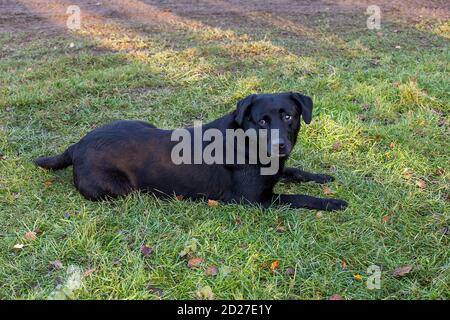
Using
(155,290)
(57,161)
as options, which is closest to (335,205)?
(155,290)

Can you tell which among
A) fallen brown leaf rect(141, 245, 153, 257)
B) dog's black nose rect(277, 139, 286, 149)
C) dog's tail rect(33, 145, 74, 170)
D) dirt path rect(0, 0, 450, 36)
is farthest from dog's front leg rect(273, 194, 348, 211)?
dirt path rect(0, 0, 450, 36)

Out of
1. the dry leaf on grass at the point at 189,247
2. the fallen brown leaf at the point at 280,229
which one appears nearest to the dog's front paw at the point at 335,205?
the fallen brown leaf at the point at 280,229

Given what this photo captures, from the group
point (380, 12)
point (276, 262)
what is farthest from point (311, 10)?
point (276, 262)

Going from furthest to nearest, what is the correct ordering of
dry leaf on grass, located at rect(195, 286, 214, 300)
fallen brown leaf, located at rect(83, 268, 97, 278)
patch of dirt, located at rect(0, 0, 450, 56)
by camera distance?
patch of dirt, located at rect(0, 0, 450, 56), fallen brown leaf, located at rect(83, 268, 97, 278), dry leaf on grass, located at rect(195, 286, 214, 300)

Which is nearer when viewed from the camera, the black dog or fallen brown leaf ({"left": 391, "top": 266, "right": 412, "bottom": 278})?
fallen brown leaf ({"left": 391, "top": 266, "right": 412, "bottom": 278})

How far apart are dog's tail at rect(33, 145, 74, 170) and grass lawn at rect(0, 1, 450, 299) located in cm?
9

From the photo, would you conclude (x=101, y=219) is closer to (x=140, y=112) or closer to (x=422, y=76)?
(x=140, y=112)

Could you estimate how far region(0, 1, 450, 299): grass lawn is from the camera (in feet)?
10.8

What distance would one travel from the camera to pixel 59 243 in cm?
365

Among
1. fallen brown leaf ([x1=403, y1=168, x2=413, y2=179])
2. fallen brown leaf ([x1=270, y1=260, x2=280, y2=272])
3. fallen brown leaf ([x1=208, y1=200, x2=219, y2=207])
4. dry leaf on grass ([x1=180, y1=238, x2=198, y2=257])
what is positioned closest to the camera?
fallen brown leaf ([x1=270, y1=260, x2=280, y2=272])

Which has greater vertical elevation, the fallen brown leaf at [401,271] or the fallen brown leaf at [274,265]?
the fallen brown leaf at [401,271]

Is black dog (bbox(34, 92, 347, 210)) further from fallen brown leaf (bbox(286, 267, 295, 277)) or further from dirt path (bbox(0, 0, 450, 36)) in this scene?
dirt path (bbox(0, 0, 450, 36))

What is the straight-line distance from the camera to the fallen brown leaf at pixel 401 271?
10.8ft

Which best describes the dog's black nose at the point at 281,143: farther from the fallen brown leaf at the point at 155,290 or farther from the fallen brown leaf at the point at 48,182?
the fallen brown leaf at the point at 48,182
